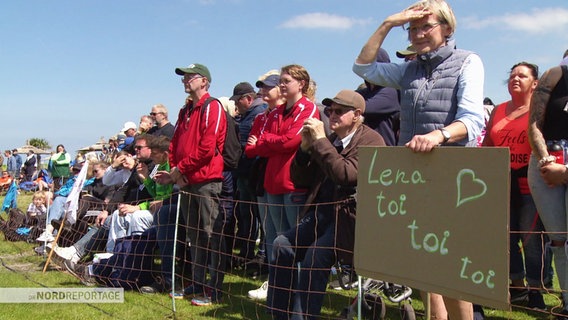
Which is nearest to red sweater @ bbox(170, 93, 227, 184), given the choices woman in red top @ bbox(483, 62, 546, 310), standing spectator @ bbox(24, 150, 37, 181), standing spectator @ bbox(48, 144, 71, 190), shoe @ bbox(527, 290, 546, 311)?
woman in red top @ bbox(483, 62, 546, 310)

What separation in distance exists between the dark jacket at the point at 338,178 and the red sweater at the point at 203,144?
4.17 ft

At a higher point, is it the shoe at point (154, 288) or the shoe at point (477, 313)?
the shoe at point (477, 313)

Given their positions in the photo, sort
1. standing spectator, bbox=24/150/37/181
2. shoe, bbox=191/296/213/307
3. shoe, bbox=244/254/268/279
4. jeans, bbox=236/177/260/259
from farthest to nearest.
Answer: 1. standing spectator, bbox=24/150/37/181
2. jeans, bbox=236/177/260/259
3. shoe, bbox=244/254/268/279
4. shoe, bbox=191/296/213/307

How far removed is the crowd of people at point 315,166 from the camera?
315cm

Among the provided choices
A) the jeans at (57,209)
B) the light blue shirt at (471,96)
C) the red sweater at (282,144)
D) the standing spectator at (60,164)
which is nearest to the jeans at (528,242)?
the light blue shirt at (471,96)

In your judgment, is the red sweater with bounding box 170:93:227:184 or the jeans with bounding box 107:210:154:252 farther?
the jeans with bounding box 107:210:154:252

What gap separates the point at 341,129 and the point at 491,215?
6.13 feet

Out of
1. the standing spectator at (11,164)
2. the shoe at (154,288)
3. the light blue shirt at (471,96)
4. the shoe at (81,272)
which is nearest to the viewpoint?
the light blue shirt at (471,96)

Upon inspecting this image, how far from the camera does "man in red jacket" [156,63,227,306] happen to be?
17.5 feet

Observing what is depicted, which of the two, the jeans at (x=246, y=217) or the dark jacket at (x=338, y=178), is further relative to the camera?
the jeans at (x=246, y=217)

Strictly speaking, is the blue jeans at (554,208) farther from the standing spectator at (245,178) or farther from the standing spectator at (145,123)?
the standing spectator at (145,123)

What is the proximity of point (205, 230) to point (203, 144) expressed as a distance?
80cm

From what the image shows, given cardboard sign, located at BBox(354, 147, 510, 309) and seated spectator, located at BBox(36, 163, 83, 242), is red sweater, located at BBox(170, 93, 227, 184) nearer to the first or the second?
cardboard sign, located at BBox(354, 147, 510, 309)

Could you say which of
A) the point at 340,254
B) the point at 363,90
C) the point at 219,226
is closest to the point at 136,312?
the point at 219,226
